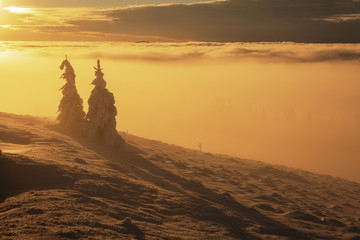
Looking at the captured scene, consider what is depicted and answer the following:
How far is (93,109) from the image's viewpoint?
62.0 m

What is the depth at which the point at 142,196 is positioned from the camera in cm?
4541

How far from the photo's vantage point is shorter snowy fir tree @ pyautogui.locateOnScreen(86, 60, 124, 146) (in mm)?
61062

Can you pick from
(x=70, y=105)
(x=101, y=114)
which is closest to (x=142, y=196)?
(x=101, y=114)

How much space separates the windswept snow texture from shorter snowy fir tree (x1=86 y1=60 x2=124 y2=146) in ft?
5.95

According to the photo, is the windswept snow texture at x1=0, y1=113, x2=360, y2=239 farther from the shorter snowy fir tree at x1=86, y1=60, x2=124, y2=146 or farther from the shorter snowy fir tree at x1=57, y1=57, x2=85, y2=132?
the shorter snowy fir tree at x1=57, y1=57, x2=85, y2=132

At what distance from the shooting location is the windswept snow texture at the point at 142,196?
33812mm

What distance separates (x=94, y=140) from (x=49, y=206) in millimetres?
29834

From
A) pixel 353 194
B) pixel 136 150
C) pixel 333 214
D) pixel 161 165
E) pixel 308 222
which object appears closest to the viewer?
pixel 308 222

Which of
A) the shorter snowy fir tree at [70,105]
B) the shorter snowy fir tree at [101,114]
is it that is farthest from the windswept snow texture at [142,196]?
the shorter snowy fir tree at [70,105]

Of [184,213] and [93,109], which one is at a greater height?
[93,109]

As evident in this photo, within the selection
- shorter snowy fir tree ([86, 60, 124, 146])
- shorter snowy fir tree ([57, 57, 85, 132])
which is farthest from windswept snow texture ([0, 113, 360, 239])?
shorter snowy fir tree ([57, 57, 85, 132])

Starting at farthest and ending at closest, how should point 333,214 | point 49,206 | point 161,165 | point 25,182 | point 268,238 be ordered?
1. point 161,165
2. point 333,214
3. point 268,238
4. point 25,182
5. point 49,206

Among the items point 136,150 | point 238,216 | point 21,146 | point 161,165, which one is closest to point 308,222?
point 238,216

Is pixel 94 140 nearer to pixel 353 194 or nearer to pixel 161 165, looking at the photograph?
pixel 161 165
